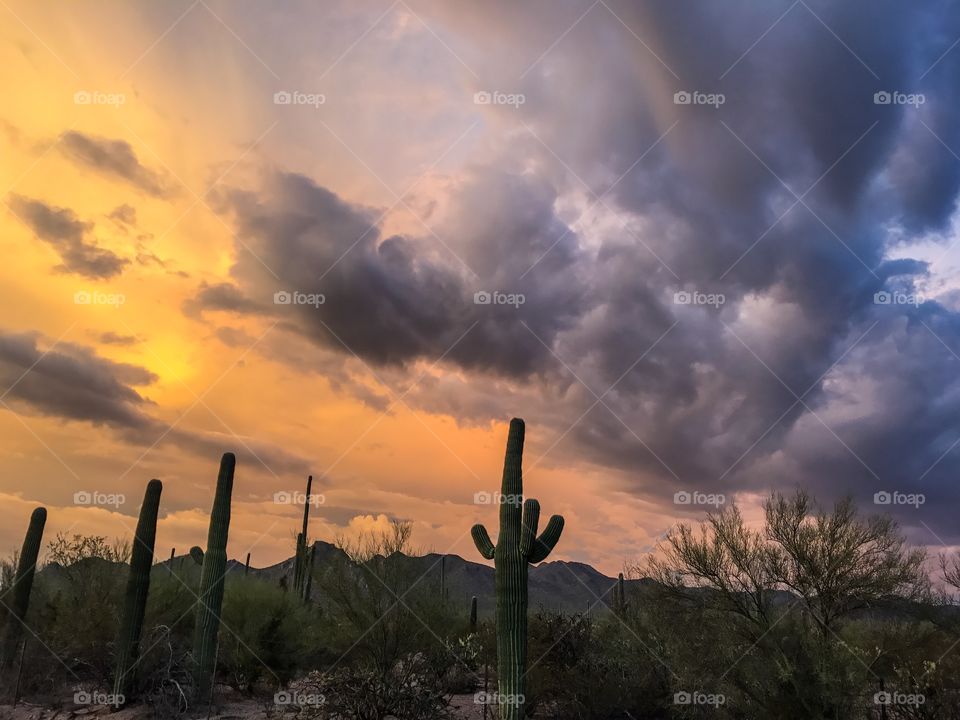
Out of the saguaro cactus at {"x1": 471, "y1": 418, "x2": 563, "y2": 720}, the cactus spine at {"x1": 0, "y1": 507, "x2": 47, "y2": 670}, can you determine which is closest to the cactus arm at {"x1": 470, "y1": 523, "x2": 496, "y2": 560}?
the saguaro cactus at {"x1": 471, "y1": 418, "x2": 563, "y2": 720}

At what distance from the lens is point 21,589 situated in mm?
25250

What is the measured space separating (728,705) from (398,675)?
24.4 feet

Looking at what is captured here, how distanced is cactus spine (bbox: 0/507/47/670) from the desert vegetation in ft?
1.10

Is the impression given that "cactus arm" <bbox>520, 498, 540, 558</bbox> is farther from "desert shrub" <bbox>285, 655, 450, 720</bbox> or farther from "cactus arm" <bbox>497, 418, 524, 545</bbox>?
"desert shrub" <bbox>285, 655, 450, 720</bbox>

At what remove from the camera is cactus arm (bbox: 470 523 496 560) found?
16.9 m

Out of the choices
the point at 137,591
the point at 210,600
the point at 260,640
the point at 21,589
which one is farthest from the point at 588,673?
the point at 21,589

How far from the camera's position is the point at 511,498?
1653cm

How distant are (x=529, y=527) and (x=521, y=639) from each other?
2.33 metres

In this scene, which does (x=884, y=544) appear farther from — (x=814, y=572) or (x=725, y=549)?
(x=725, y=549)

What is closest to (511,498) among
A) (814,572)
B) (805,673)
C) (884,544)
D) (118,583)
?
(805,673)

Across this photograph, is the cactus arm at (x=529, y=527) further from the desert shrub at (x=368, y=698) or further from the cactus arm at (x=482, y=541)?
the desert shrub at (x=368, y=698)

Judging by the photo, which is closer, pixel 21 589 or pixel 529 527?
pixel 529 527

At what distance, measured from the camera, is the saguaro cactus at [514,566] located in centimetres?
1567

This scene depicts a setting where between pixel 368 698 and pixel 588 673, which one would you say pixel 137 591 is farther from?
pixel 588 673
